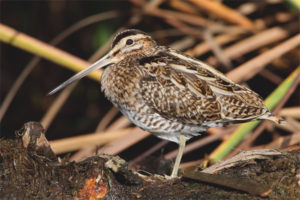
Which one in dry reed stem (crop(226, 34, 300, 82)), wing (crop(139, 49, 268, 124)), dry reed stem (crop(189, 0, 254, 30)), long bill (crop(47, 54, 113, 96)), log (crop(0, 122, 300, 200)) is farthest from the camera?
dry reed stem (crop(189, 0, 254, 30))

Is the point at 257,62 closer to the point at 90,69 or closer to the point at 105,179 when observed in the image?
the point at 90,69

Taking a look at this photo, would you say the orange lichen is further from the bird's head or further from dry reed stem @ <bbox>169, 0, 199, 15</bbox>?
dry reed stem @ <bbox>169, 0, 199, 15</bbox>

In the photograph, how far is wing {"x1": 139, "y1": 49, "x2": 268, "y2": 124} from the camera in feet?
9.66

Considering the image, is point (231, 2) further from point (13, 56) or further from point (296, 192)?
point (296, 192)

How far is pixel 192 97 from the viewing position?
9.73 ft

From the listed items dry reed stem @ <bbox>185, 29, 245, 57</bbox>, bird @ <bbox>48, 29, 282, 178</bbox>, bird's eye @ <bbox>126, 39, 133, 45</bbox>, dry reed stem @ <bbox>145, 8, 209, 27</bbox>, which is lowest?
bird @ <bbox>48, 29, 282, 178</bbox>

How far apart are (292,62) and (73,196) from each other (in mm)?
2999

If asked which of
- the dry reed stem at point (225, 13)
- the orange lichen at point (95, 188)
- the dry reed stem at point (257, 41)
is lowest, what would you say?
the orange lichen at point (95, 188)

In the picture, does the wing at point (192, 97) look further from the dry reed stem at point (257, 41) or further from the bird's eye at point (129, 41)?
the dry reed stem at point (257, 41)

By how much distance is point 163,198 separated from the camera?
7.38 feet

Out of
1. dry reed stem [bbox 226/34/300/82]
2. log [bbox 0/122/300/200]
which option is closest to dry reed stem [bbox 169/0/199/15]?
dry reed stem [bbox 226/34/300/82]

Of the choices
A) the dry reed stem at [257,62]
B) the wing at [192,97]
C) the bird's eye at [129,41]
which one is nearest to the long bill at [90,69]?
the bird's eye at [129,41]

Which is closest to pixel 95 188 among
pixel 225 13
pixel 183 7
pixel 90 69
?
pixel 90 69

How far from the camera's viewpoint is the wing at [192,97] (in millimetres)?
2945
